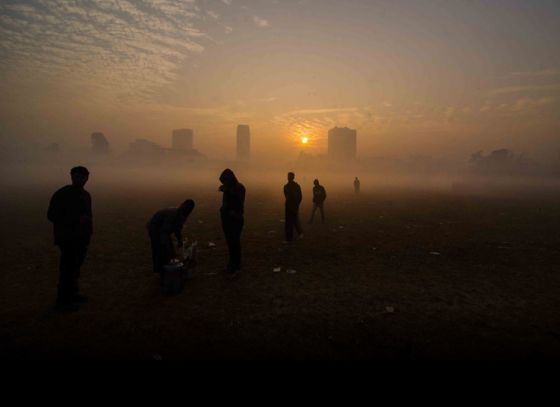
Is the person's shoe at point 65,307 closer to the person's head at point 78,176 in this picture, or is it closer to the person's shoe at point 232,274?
the person's head at point 78,176

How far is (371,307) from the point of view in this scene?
5.32 m

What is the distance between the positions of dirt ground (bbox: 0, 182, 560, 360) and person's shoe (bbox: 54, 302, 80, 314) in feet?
0.38

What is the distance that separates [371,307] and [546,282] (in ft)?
15.0

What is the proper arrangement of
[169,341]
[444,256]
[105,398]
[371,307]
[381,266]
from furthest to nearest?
1. [444,256]
2. [381,266]
3. [371,307]
4. [169,341]
5. [105,398]

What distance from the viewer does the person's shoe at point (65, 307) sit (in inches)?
198

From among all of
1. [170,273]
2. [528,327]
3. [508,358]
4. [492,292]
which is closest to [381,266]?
[492,292]

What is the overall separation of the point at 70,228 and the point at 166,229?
1.53 metres

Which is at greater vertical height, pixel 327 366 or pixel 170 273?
pixel 170 273

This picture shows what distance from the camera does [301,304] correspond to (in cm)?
545

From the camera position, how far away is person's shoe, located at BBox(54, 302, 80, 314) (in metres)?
5.03

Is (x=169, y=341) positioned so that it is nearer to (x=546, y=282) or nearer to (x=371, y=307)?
(x=371, y=307)

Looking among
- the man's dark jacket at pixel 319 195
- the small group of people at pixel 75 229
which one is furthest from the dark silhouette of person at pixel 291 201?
the small group of people at pixel 75 229

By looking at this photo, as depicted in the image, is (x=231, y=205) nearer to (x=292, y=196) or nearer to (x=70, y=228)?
(x=70, y=228)

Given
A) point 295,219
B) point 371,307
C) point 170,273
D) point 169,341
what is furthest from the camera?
point 295,219
